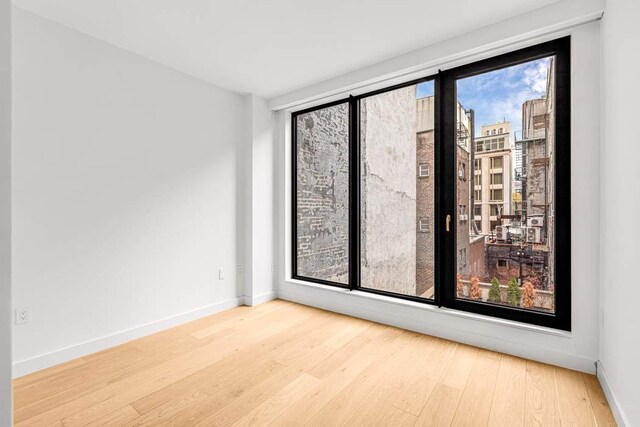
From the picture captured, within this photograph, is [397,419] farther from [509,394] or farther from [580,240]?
[580,240]

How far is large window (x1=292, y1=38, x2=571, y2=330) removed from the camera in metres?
2.39

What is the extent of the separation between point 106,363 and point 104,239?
0.95 meters

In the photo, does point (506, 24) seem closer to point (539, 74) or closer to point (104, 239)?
point (539, 74)

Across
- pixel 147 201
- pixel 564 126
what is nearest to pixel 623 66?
pixel 564 126

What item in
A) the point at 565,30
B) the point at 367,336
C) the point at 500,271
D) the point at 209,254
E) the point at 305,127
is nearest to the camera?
the point at 565,30

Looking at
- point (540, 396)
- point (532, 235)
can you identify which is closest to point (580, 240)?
point (532, 235)

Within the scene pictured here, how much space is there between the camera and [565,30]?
222 centimetres

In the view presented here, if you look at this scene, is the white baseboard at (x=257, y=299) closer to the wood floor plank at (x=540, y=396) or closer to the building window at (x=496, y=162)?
the wood floor plank at (x=540, y=396)

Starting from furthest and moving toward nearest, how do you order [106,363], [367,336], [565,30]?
1. [367,336]
2. [106,363]
3. [565,30]

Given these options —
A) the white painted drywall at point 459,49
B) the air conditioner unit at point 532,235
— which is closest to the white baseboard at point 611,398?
the air conditioner unit at point 532,235

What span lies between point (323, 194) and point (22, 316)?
2.83 metres

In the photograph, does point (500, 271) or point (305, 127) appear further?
point (305, 127)

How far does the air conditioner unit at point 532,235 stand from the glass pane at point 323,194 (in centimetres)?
171

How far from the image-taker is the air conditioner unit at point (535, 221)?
7.96ft
